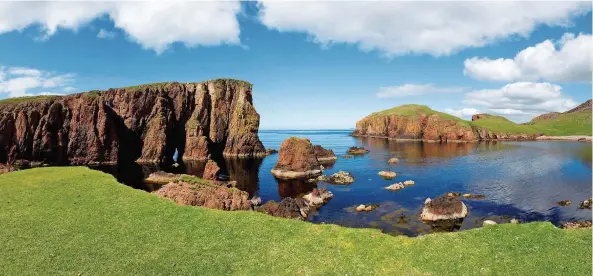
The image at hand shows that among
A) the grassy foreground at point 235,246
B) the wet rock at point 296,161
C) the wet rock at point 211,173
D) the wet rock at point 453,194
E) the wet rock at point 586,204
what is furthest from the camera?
the wet rock at point 296,161

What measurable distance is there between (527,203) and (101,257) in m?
70.8

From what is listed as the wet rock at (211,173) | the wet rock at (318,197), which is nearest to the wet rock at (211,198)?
the wet rock at (318,197)

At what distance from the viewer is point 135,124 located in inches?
5851

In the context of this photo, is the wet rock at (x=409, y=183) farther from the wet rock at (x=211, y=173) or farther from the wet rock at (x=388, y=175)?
the wet rock at (x=211, y=173)

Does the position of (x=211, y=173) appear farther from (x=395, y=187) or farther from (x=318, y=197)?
(x=395, y=187)

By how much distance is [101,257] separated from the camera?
89.0 feet

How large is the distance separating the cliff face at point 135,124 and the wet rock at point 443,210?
353ft

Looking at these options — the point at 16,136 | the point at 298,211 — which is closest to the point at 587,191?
the point at 298,211

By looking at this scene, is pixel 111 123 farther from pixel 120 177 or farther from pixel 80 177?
pixel 80 177

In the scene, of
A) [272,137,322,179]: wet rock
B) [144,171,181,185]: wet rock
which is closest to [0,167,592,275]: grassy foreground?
[144,171,181,185]: wet rock

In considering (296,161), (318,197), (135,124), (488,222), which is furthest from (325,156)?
(488,222)

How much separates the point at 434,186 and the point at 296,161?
127 ft

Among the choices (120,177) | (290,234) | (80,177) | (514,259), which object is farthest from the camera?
(120,177)

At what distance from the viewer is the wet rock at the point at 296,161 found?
330ft
